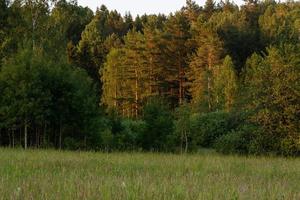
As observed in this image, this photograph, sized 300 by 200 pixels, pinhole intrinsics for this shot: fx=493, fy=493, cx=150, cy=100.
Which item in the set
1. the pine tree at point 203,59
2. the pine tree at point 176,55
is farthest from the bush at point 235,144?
the pine tree at point 176,55

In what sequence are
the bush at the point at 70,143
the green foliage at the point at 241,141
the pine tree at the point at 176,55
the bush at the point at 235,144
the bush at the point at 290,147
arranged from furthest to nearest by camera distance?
the pine tree at the point at 176,55 < the bush at the point at 235,144 < the bush at the point at 70,143 < the green foliage at the point at 241,141 < the bush at the point at 290,147

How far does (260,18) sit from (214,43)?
2578 centimetres

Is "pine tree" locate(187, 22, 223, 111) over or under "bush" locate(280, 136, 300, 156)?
over

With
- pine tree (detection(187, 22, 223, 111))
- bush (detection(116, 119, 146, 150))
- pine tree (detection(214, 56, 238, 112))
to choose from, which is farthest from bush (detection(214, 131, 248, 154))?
pine tree (detection(187, 22, 223, 111))

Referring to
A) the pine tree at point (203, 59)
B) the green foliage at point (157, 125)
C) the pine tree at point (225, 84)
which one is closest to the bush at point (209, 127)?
the green foliage at point (157, 125)

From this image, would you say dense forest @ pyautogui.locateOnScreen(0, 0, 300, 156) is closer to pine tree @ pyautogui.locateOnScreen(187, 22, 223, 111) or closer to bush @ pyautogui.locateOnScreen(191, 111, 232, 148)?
bush @ pyautogui.locateOnScreen(191, 111, 232, 148)

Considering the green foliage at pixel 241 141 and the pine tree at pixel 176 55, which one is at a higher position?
the pine tree at pixel 176 55

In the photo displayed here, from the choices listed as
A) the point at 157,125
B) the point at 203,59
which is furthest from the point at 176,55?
the point at 157,125

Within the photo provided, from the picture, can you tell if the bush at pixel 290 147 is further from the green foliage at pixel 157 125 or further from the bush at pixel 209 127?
the bush at pixel 209 127

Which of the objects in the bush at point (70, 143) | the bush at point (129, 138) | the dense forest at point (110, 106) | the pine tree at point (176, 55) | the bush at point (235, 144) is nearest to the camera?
the dense forest at point (110, 106)

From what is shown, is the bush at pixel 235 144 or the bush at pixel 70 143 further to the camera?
the bush at pixel 235 144

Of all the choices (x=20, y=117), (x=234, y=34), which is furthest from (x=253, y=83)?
(x=234, y=34)

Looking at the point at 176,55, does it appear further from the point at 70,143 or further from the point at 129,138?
the point at 70,143

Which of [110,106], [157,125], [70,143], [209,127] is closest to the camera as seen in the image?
[70,143]
